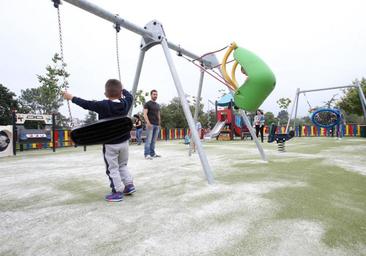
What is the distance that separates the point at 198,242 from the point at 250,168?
8.87 feet

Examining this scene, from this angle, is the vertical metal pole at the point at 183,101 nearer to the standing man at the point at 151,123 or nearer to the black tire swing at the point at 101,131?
the black tire swing at the point at 101,131

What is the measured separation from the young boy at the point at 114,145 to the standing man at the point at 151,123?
3.22 metres

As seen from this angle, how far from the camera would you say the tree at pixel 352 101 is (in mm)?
22344

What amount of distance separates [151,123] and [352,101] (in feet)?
78.0

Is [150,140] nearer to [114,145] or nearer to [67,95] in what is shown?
[114,145]

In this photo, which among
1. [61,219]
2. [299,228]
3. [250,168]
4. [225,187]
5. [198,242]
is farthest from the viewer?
[250,168]

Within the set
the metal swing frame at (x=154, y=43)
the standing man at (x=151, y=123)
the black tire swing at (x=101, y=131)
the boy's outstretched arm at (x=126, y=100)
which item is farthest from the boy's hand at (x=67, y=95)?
the standing man at (x=151, y=123)

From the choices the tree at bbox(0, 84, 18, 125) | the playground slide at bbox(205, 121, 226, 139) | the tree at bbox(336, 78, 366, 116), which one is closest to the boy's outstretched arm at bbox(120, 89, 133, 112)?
the playground slide at bbox(205, 121, 226, 139)

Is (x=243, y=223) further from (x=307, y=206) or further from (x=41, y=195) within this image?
(x=41, y=195)

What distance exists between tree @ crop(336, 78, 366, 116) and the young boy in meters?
25.0

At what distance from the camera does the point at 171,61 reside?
3670 millimetres

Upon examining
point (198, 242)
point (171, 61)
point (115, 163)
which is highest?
point (171, 61)

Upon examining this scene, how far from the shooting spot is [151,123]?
6.06 m

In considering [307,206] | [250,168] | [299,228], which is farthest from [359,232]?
[250,168]
